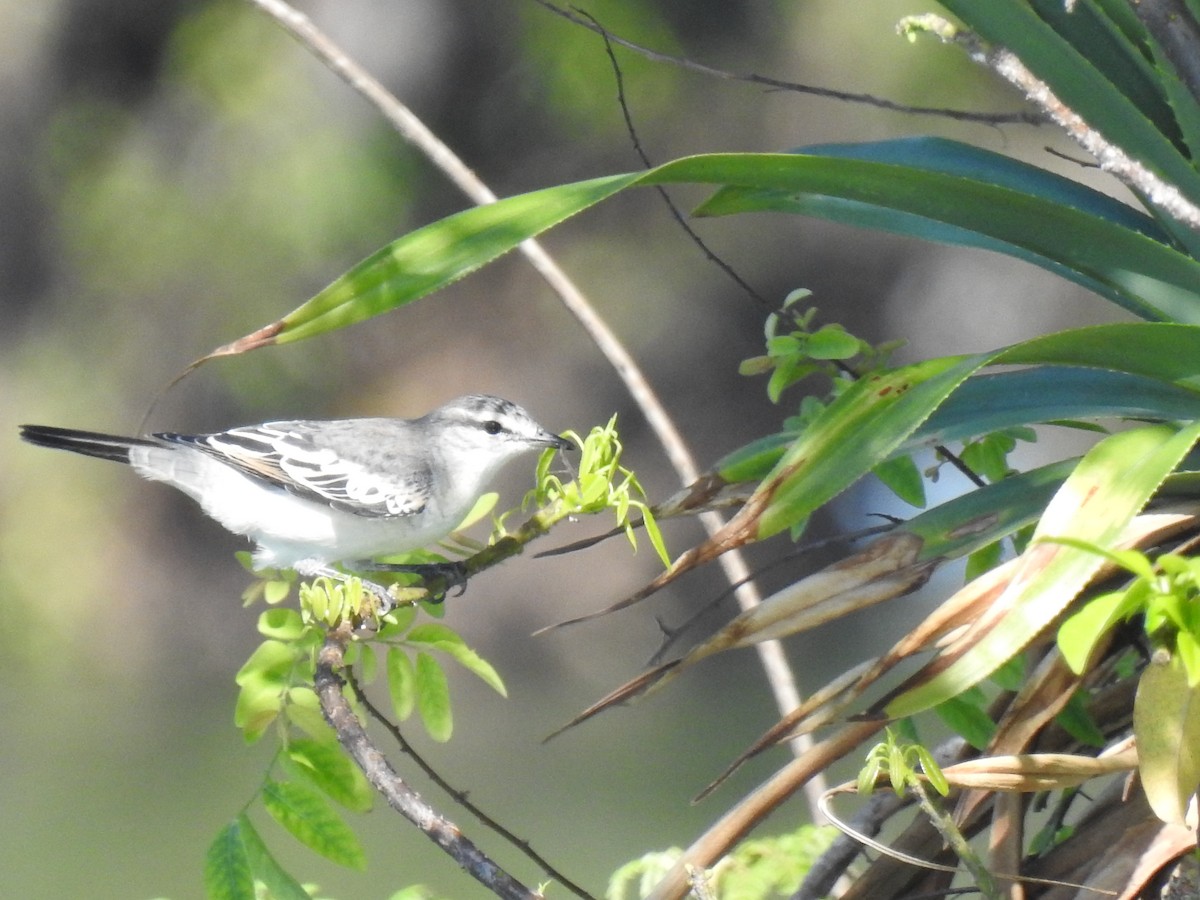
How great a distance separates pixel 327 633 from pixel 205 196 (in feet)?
10.5

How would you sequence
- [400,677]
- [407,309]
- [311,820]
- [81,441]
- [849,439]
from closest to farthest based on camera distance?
[849,439]
[311,820]
[400,677]
[81,441]
[407,309]

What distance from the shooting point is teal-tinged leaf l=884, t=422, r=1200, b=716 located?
0.51 meters

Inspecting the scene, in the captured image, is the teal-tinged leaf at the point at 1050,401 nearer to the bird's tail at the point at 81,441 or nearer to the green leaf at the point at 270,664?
the green leaf at the point at 270,664

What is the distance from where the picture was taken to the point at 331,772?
30.1 inches

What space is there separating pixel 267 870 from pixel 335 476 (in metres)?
0.80

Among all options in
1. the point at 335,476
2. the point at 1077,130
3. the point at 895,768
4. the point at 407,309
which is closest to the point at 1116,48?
the point at 1077,130

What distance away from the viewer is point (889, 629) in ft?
10.1

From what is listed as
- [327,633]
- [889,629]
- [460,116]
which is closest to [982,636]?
[327,633]

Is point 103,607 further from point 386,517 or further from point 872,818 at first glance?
point 872,818

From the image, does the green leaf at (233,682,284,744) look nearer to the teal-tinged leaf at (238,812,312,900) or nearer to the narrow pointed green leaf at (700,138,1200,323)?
the teal-tinged leaf at (238,812,312,900)

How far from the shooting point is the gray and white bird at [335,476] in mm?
1380

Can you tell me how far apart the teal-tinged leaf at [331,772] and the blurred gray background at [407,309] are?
2284mm

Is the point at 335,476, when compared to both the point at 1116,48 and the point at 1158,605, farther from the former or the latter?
the point at 1158,605

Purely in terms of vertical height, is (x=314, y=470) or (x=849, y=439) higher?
(x=314, y=470)
